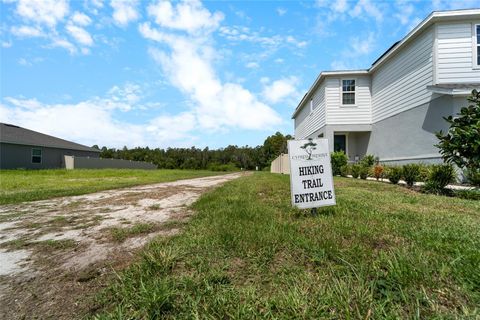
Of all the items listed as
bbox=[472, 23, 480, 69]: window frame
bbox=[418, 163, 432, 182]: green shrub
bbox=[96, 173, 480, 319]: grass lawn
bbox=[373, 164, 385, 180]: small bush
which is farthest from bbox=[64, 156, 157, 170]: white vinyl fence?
bbox=[472, 23, 480, 69]: window frame

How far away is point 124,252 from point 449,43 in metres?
12.6

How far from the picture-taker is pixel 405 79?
1166 centimetres

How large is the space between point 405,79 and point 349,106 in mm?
3505

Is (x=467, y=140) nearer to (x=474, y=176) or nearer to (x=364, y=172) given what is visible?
(x=474, y=176)

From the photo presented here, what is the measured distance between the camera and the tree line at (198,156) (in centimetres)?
5184

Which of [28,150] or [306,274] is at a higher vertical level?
[28,150]

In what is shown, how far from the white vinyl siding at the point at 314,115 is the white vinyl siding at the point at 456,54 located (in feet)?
20.6

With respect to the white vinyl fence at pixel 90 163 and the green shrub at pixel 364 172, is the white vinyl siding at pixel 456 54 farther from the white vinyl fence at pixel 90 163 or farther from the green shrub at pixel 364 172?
the white vinyl fence at pixel 90 163

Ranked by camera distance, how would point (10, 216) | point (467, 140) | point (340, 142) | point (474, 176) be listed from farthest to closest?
1. point (340, 142)
2. point (474, 176)
3. point (467, 140)
4. point (10, 216)

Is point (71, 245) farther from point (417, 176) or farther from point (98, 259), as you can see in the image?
point (417, 176)

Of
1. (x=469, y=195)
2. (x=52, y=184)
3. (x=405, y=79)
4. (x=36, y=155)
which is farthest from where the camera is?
(x=36, y=155)

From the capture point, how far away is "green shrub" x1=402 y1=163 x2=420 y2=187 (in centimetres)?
827

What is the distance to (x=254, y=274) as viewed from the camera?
198 centimetres

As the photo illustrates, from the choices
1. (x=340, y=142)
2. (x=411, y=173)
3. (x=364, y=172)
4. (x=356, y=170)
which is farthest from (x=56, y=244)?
(x=340, y=142)
